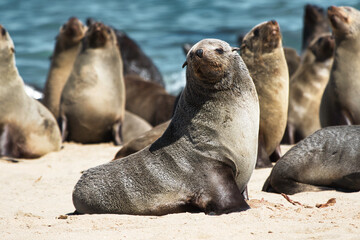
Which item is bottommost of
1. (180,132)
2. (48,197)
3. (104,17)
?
(104,17)

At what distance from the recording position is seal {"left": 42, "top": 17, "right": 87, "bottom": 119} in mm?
11883

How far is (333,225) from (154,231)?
3.87 feet

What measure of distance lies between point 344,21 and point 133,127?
13.7ft

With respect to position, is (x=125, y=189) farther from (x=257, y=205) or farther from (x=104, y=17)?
(x=104, y=17)

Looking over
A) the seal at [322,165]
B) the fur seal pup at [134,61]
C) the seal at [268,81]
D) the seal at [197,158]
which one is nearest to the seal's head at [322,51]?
the seal at [268,81]

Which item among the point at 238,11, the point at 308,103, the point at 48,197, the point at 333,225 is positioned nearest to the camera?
the point at 333,225

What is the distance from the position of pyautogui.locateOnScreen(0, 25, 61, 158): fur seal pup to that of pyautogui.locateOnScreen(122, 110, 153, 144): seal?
1.87 meters

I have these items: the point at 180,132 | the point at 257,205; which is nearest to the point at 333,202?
the point at 257,205

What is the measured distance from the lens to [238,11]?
28.0 metres

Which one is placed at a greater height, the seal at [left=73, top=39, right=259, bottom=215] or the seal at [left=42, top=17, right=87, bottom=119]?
the seal at [left=73, top=39, right=259, bottom=215]

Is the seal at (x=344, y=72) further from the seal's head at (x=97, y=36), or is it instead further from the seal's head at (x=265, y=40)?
the seal's head at (x=97, y=36)

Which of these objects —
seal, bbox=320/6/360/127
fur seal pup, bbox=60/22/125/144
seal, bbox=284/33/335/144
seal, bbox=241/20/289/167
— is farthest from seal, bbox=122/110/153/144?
seal, bbox=241/20/289/167

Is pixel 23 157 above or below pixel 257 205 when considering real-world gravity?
below

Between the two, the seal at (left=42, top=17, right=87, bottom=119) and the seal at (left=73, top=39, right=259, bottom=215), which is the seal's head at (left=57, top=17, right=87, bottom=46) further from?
the seal at (left=73, top=39, right=259, bottom=215)
